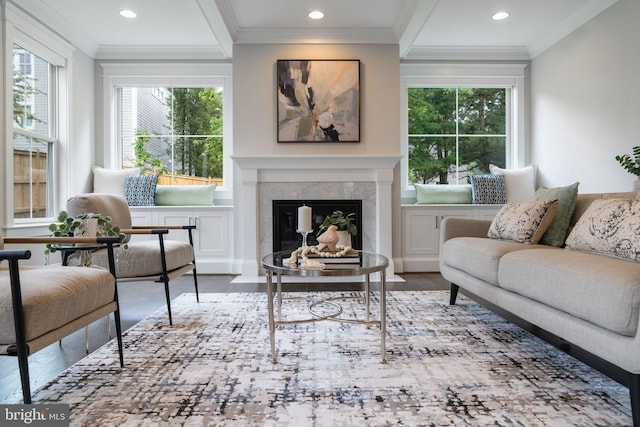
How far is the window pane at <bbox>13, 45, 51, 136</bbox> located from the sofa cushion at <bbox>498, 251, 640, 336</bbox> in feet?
13.6

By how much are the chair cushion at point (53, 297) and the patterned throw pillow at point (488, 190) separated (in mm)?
3951

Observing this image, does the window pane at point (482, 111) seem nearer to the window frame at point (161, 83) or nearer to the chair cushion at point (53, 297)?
the window frame at point (161, 83)

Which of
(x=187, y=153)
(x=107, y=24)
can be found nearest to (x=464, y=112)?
(x=187, y=153)

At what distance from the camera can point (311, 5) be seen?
3689 mm

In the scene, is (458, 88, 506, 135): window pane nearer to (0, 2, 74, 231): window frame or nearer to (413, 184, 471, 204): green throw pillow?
(413, 184, 471, 204): green throw pillow

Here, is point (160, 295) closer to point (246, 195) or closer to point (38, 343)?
point (246, 195)

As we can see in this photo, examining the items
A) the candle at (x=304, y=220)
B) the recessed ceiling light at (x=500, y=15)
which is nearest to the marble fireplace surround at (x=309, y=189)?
the recessed ceiling light at (x=500, y=15)

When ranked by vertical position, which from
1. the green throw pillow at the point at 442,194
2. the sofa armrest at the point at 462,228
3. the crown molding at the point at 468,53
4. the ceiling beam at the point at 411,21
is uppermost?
the crown molding at the point at 468,53

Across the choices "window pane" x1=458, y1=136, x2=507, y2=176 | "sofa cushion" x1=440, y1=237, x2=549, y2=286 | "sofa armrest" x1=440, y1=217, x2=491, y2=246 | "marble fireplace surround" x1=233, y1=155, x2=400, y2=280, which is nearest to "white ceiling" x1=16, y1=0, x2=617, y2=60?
"window pane" x1=458, y1=136, x2=507, y2=176

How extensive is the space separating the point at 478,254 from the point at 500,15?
274cm

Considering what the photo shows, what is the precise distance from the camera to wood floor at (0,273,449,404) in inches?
68.3

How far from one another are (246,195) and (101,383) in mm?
2764

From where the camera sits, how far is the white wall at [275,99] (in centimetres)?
427

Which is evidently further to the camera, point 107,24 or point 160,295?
point 107,24
